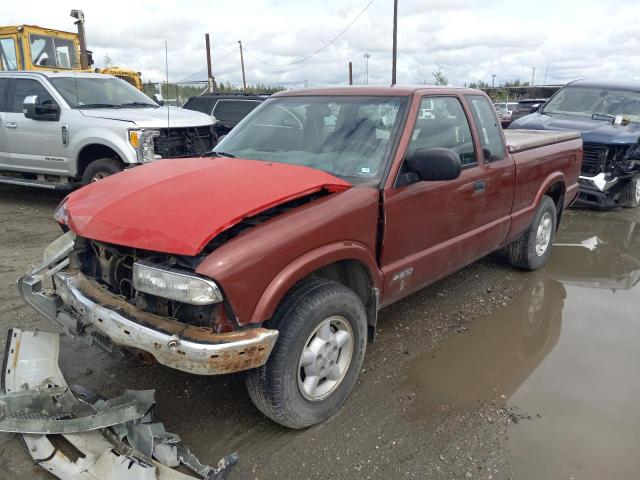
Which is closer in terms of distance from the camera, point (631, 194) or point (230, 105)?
point (631, 194)

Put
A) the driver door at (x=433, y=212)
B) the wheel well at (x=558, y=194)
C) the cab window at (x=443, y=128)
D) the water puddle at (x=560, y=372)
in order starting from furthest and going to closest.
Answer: the wheel well at (x=558, y=194)
the cab window at (x=443, y=128)
the driver door at (x=433, y=212)
the water puddle at (x=560, y=372)

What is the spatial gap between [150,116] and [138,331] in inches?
219

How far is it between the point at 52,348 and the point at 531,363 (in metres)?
3.11

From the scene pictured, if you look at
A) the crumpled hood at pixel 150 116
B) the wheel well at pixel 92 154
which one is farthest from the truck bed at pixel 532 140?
the wheel well at pixel 92 154

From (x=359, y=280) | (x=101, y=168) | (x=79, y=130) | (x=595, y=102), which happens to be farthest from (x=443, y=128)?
(x=595, y=102)

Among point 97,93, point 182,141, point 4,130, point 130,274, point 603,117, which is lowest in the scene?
point 130,274

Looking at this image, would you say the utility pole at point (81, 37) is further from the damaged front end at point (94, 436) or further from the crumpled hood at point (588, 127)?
the damaged front end at point (94, 436)

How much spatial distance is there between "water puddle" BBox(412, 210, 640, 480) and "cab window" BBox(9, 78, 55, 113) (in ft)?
22.4

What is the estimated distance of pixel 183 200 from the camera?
8.79 feet

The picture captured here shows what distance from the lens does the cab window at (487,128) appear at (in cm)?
419

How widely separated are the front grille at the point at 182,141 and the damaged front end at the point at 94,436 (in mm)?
Result: 4733

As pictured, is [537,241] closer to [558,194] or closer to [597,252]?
[558,194]

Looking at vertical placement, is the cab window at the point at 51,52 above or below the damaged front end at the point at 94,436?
above

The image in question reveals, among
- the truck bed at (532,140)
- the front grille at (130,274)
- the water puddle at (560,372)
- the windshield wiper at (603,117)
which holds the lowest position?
the water puddle at (560,372)
